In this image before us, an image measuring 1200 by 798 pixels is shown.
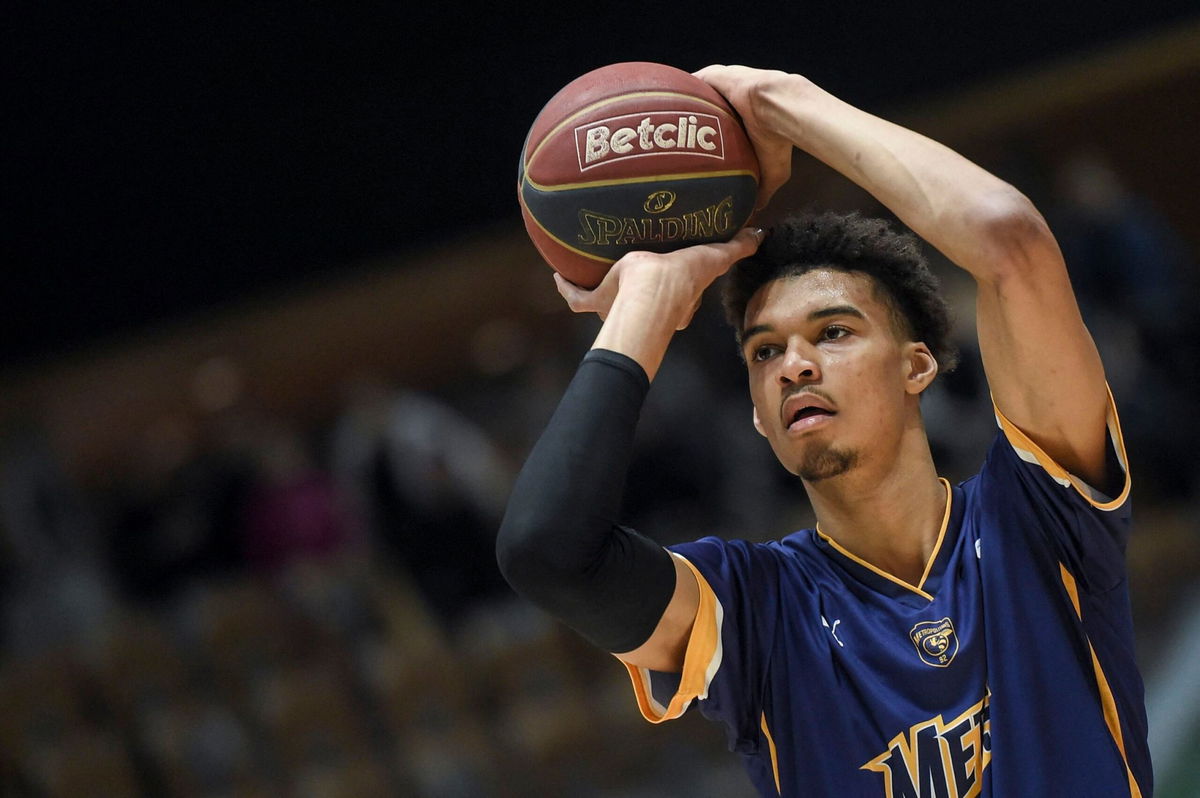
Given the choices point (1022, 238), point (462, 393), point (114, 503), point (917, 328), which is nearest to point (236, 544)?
point (114, 503)

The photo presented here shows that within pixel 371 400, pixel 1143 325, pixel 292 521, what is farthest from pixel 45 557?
pixel 1143 325

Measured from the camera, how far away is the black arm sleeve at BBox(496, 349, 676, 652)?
2.14 meters

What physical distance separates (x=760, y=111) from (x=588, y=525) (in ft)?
3.15

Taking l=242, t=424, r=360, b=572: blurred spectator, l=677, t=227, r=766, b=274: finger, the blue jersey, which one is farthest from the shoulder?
l=242, t=424, r=360, b=572: blurred spectator

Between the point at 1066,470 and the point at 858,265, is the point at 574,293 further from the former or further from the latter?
the point at 1066,470

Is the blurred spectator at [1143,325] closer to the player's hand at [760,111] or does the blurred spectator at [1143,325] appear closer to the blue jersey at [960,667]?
the player's hand at [760,111]

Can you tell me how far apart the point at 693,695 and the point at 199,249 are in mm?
6205

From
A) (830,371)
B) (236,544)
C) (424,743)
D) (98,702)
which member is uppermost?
(830,371)

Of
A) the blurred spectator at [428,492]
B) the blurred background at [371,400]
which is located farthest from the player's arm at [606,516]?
the blurred spectator at [428,492]

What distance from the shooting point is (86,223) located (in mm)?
7703

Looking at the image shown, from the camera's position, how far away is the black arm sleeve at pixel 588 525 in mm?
2141

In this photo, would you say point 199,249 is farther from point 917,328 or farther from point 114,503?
point 917,328

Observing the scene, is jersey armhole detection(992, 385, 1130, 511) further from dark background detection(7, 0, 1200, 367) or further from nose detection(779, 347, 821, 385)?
dark background detection(7, 0, 1200, 367)

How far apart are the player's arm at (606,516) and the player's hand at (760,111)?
40 cm
